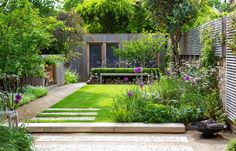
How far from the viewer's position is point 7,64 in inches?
335

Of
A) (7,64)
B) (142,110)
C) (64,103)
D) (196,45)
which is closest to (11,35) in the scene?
(7,64)

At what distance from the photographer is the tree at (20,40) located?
851 cm

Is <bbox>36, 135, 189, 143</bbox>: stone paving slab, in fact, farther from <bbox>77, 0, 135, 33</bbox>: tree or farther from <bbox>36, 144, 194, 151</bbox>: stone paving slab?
<bbox>77, 0, 135, 33</bbox>: tree

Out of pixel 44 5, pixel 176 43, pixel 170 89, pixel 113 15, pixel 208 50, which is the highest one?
pixel 113 15

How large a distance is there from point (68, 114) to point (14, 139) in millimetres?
3770

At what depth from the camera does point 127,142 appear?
624 cm

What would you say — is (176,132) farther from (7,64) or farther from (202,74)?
(7,64)

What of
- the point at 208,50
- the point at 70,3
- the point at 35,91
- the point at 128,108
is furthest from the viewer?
the point at 70,3

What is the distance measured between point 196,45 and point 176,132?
3920mm

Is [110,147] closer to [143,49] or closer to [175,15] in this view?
[175,15]

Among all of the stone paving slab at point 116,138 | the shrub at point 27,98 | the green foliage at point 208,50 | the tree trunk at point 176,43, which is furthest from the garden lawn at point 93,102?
the tree trunk at point 176,43

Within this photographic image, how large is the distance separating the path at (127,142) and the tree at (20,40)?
2355 millimetres

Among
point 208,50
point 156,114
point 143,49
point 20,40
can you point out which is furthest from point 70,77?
point 156,114

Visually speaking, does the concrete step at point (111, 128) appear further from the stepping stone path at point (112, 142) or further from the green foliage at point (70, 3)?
the green foliage at point (70, 3)
